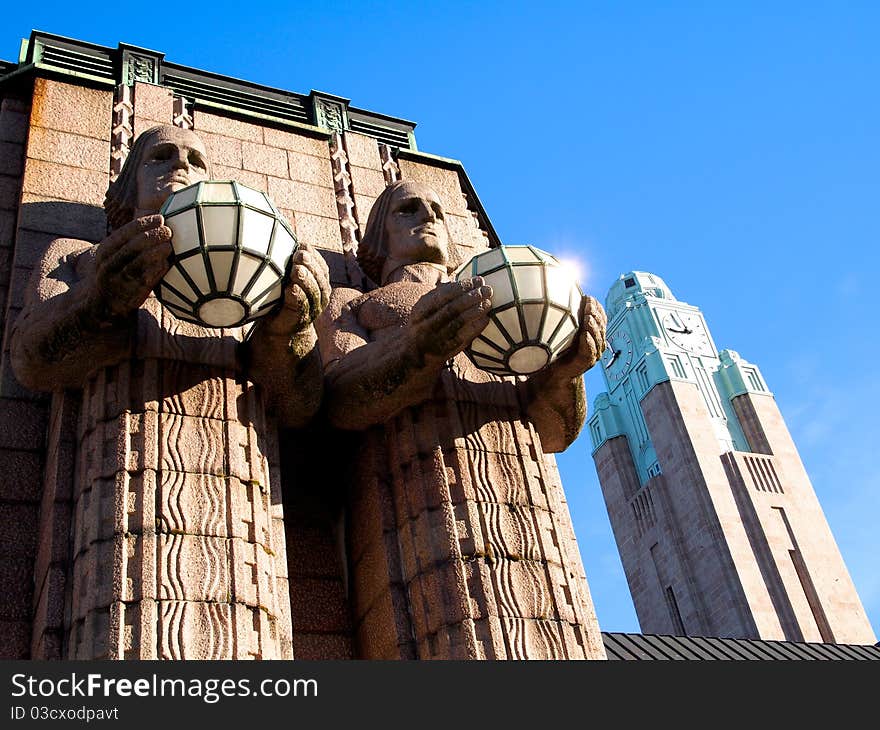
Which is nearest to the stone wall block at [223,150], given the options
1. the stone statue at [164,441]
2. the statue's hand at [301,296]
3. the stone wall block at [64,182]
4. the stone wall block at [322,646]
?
the stone wall block at [64,182]

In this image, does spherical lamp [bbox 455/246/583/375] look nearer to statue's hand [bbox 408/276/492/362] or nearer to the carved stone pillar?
statue's hand [bbox 408/276/492/362]

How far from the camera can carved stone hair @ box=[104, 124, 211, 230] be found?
726 cm

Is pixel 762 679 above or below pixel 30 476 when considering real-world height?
below

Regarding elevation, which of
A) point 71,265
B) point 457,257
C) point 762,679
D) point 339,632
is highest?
point 457,257

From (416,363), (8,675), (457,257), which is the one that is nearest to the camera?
(8,675)

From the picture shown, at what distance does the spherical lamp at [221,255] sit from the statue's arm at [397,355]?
37.2 inches

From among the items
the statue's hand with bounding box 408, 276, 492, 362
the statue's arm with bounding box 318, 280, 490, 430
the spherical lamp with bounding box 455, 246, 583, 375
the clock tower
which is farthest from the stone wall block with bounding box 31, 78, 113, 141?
the clock tower

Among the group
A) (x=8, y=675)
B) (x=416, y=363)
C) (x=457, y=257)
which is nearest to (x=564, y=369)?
(x=416, y=363)

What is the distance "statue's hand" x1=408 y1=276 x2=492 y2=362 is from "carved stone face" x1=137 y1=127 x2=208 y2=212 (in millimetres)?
1991

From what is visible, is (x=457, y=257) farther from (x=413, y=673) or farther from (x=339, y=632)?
(x=413, y=673)

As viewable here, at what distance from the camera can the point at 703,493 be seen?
202ft

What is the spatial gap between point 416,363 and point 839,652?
25.9 ft

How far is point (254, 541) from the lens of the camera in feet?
18.8

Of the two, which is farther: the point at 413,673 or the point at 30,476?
the point at 30,476
